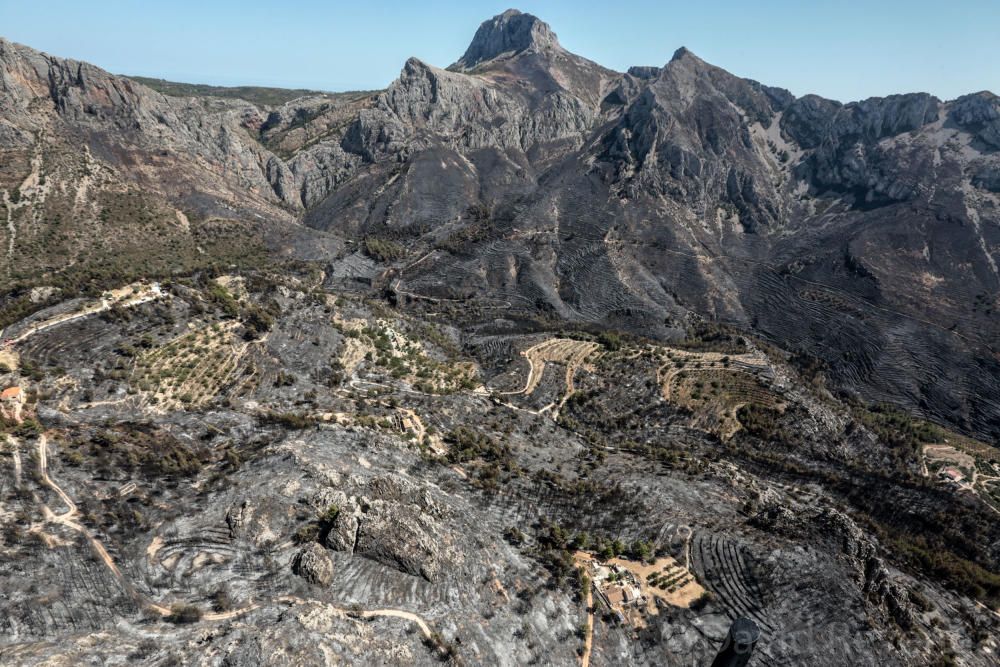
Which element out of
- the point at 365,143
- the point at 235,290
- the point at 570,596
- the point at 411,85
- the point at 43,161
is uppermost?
the point at 411,85

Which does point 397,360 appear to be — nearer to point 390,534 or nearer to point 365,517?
point 365,517

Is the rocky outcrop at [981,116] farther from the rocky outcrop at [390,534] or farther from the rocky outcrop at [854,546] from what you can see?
the rocky outcrop at [390,534]

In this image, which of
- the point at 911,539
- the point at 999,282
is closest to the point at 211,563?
the point at 911,539

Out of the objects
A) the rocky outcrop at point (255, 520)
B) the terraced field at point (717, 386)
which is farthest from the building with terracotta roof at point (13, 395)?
the terraced field at point (717, 386)

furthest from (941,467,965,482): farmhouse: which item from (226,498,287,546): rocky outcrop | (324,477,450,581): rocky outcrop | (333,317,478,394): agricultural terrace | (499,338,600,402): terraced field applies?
(226,498,287,546): rocky outcrop

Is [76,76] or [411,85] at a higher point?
[411,85]

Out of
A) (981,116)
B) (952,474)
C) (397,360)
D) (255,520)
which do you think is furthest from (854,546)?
(981,116)

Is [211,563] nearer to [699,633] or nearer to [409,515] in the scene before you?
[409,515]
